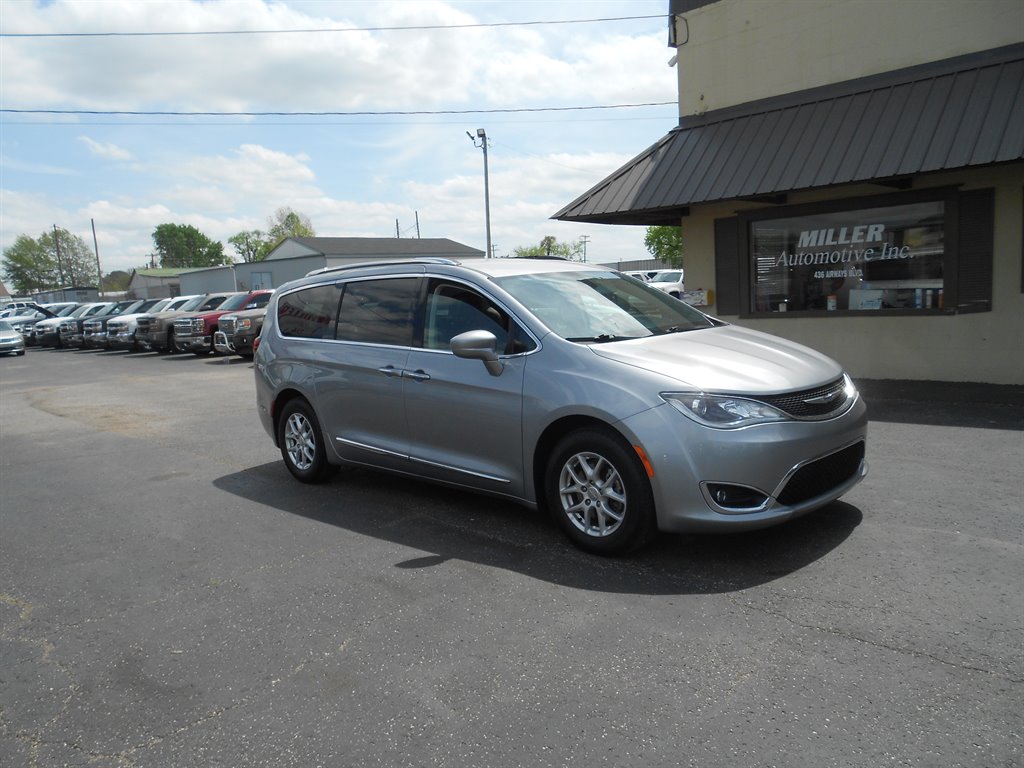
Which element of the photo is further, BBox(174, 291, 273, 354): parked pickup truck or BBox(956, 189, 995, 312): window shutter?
BBox(174, 291, 273, 354): parked pickup truck

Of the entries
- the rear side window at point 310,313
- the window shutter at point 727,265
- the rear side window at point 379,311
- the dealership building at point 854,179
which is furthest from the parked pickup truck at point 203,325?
the rear side window at point 379,311

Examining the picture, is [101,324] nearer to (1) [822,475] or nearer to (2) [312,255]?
(2) [312,255]

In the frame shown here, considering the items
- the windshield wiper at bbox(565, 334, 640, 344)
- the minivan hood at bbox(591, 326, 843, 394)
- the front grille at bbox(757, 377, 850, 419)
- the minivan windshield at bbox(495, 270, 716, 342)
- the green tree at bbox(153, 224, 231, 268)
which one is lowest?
the front grille at bbox(757, 377, 850, 419)

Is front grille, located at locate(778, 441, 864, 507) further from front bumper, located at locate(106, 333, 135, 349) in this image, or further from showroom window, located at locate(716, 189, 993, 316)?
front bumper, located at locate(106, 333, 135, 349)

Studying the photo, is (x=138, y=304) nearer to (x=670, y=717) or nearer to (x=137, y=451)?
(x=137, y=451)

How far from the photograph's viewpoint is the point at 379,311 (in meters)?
6.10

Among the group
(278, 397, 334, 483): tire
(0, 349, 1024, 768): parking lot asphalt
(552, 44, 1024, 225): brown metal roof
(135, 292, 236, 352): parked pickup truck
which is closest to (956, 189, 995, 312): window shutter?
→ (552, 44, 1024, 225): brown metal roof

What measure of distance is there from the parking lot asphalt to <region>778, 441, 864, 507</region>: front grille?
35 centimetres

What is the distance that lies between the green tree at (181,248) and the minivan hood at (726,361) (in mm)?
158967

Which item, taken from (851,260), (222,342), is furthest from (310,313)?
(222,342)

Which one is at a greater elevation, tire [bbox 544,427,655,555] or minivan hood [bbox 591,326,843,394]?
minivan hood [bbox 591,326,843,394]

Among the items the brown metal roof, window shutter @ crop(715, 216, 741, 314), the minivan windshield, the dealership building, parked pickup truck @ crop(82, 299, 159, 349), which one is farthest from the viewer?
parked pickup truck @ crop(82, 299, 159, 349)

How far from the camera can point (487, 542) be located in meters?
5.09

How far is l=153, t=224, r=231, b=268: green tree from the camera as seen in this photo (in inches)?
6102
